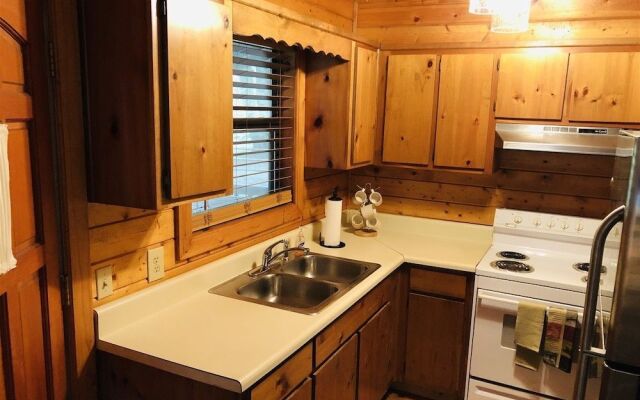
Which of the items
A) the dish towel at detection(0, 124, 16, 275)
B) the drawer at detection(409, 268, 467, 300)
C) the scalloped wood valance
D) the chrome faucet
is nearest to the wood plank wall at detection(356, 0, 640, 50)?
the scalloped wood valance

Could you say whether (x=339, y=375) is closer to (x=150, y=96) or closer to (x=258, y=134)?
(x=258, y=134)

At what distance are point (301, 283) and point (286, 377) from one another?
75 cm

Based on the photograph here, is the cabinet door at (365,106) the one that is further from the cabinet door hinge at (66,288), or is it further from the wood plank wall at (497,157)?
the cabinet door hinge at (66,288)

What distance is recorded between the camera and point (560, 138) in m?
2.75

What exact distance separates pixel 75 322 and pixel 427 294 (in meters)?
1.88

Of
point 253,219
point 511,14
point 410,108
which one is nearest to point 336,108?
point 410,108

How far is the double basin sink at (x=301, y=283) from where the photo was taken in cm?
231

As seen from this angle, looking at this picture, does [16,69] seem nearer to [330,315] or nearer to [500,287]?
[330,315]

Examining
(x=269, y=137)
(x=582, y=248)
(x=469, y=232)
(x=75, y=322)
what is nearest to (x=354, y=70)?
(x=269, y=137)

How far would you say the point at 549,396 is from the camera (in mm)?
2643

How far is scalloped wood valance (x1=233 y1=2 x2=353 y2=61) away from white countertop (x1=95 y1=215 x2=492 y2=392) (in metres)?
1.02

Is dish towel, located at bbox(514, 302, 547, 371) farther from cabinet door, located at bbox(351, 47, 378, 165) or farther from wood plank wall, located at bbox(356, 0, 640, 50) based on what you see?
wood plank wall, located at bbox(356, 0, 640, 50)

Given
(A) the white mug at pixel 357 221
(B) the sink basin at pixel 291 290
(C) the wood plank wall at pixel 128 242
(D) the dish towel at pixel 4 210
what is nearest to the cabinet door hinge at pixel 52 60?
(D) the dish towel at pixel 4 210

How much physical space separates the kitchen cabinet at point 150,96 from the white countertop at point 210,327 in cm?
49
